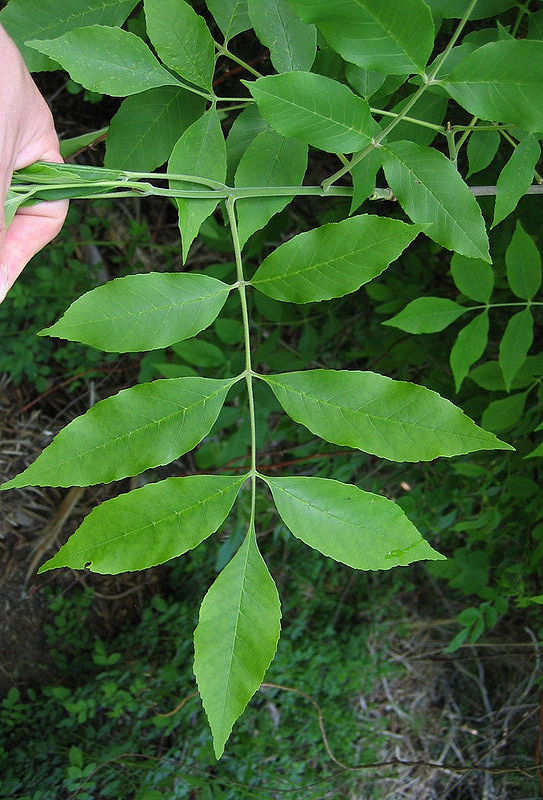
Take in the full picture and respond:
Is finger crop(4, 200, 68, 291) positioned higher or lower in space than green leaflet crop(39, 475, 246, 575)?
higher

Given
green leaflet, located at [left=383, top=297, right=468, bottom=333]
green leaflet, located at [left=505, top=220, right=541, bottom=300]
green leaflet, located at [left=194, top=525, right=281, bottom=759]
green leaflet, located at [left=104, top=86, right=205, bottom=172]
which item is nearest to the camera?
green leaflet, located at [left=194, top=525, right=281, bottom=759]

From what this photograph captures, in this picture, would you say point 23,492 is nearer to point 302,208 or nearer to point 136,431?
point 302,208

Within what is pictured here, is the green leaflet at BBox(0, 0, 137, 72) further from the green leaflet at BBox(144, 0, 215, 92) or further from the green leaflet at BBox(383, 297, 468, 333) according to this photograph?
the green leaflet at BBox(383, 297, 468, 333)

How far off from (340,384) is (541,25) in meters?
0.67

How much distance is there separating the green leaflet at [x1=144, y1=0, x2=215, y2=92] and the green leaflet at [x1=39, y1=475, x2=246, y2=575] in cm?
56

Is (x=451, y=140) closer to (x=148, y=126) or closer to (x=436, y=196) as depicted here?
(x=436, y=196)

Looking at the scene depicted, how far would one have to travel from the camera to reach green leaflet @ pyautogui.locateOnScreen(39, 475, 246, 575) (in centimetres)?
85

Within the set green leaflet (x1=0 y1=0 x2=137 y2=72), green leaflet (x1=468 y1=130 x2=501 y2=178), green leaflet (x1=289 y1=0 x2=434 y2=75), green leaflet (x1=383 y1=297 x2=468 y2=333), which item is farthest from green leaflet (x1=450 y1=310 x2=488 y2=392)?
green leaflet (x1=0 y1=0 x2=137 y2=72)

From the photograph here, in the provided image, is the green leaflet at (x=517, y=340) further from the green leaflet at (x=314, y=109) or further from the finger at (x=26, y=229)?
the finger at (x=26, y=229)

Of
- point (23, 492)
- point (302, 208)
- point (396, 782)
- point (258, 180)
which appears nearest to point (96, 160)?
point (302, 208)

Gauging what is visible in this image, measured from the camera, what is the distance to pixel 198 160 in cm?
98

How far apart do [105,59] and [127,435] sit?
50 centimetres

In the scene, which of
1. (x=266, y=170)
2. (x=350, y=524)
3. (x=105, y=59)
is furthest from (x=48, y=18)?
(x=350, y=524)

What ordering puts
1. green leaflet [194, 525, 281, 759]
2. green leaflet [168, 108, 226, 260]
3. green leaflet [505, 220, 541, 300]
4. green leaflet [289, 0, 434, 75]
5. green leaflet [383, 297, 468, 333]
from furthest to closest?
1. green leaflet [383, 297, 468, 333]
2. green leaflet [505, 220, 541, 300]
3. green leaflet [168, 108, 226, 260]
4. green leaflet [194, 525, 281, 759]
5. green leaflet [289, 0, 434, 75]
